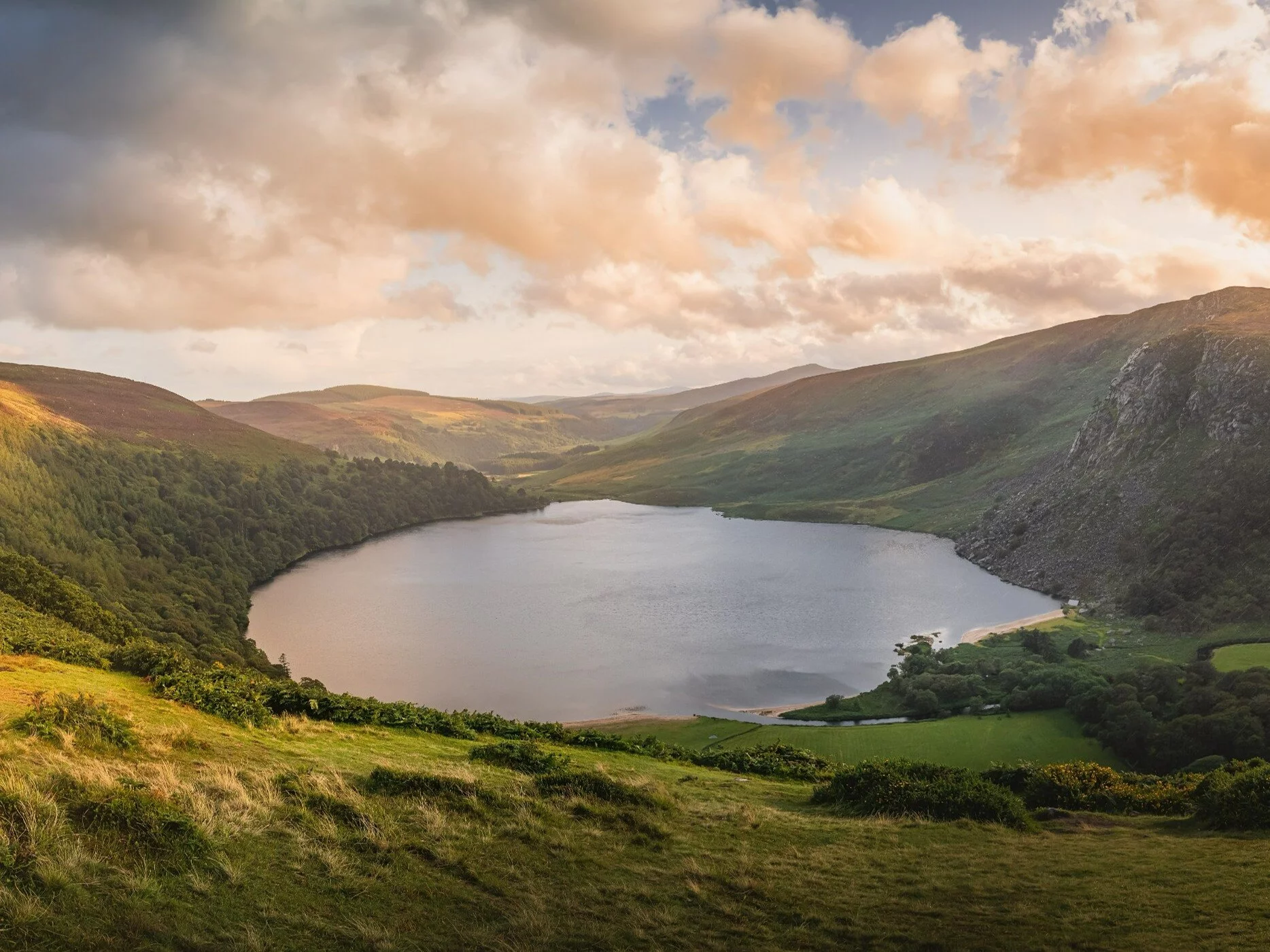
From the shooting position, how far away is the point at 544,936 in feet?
Answer: 35.4

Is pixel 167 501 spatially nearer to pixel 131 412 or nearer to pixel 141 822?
pixel 131 412

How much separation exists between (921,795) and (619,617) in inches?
2847

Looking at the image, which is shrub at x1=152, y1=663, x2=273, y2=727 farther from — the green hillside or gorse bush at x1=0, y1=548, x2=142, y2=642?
the green hillside

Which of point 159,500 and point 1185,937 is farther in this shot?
point 159,500

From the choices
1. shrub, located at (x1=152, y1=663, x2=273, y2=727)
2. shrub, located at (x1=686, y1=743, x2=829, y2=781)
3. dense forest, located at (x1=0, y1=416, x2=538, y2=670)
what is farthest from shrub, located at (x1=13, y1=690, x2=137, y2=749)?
dense forest, located at (x1=0, y1=416, x2=538, y2=670)

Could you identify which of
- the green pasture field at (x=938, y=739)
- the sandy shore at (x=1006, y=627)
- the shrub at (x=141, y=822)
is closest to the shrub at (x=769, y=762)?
the green pasture field at (x=938, y=739)

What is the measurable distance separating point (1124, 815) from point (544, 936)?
16.4 meters

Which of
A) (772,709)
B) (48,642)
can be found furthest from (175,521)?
(48,642)

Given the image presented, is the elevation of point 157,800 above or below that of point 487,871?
above

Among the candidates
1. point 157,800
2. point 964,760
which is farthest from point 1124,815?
point 964,760

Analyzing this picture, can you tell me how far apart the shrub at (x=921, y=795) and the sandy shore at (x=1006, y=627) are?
61314 millimetres

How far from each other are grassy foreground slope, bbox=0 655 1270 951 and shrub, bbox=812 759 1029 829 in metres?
0.81

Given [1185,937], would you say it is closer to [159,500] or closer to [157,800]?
[157,800]

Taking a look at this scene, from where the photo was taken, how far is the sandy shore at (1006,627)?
264 ft
